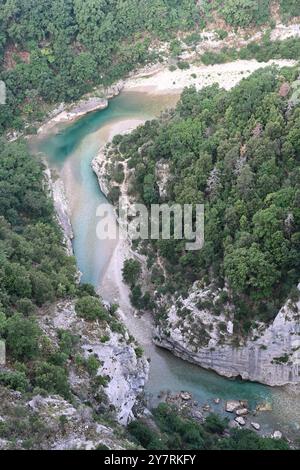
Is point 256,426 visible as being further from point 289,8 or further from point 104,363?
point 289,8

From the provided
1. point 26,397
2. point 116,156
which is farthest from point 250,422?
point 116,156

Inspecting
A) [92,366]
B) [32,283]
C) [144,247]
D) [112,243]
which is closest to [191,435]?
[92,366]

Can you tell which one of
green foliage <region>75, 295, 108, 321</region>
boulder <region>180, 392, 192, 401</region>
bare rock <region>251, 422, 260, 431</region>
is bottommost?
bare rock <region>251, 422, 260, 431</region>

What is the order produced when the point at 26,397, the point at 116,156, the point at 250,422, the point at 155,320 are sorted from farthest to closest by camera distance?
the point at 116,156 → the point at 155,320 → the point at 250,422 → the point at 26,397

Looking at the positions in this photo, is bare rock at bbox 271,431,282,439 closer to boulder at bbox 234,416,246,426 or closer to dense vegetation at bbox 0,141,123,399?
boulder at bbox 234,416,246,426

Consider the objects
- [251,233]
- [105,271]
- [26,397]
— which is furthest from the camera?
[105,271]

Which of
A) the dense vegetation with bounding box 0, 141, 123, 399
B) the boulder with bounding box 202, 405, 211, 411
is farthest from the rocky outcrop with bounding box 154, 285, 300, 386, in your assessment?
the dense vegetation with bounding box 0, 141, 123, 399

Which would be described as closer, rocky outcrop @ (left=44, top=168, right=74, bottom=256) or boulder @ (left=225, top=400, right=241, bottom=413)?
boulder @ (left=225, top=400, right=241, bottom=413)
